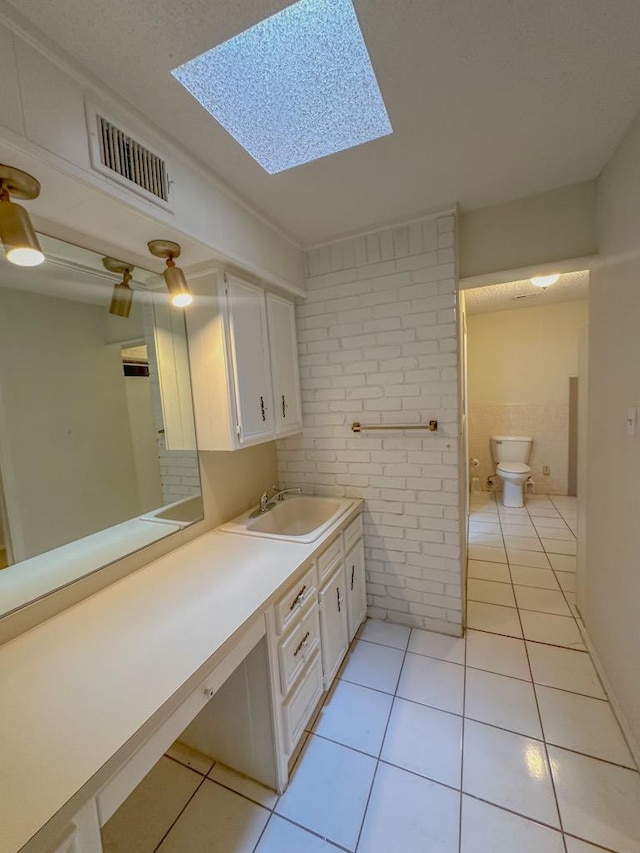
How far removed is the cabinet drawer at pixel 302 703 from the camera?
1287 millimetres

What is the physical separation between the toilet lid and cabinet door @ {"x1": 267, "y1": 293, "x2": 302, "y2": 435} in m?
2.85

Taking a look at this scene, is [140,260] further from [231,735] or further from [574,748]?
[574,748]

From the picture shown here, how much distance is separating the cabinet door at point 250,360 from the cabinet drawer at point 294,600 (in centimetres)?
70

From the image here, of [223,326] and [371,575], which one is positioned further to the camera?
[371,575]

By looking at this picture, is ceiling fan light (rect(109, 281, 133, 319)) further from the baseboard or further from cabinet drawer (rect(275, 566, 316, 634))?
the baseboard

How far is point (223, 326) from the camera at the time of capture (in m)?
1.57

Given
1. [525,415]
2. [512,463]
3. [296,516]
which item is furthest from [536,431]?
[296,516]

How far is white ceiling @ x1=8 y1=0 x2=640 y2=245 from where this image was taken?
33.3 inches

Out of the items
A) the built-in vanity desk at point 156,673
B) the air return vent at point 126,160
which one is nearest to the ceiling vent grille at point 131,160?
the air return vent at point 126,160

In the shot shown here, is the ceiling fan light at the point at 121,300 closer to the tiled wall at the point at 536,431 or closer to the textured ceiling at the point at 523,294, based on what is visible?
the textured ceiling at the point at 523,294

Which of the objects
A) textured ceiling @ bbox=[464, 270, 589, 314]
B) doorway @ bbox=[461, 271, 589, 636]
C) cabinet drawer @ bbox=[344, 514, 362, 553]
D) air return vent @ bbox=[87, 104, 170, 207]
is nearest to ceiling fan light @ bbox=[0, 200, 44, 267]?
air return vent @ bbox=[87, 104, 170, 207]

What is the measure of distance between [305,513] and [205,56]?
2042 millimetres

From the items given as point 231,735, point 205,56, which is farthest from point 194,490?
point 205,56

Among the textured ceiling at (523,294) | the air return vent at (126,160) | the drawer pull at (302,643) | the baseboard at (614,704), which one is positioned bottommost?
the baseboard at (614,704)
